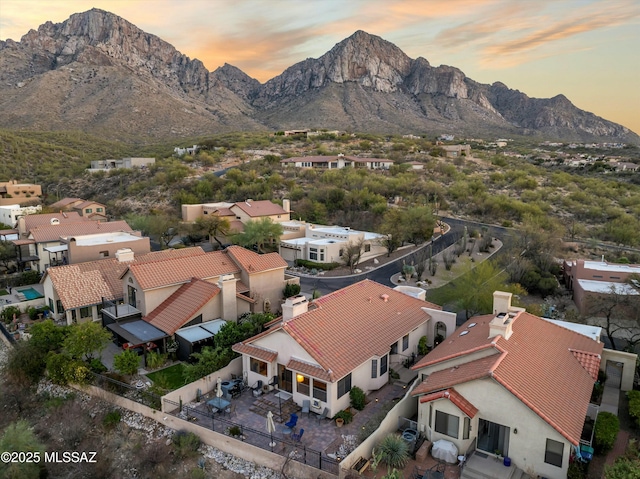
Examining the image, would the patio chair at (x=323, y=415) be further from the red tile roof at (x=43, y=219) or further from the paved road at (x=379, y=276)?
the red tile roof at (x=43, y=219)

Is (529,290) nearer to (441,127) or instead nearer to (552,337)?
(552,337)

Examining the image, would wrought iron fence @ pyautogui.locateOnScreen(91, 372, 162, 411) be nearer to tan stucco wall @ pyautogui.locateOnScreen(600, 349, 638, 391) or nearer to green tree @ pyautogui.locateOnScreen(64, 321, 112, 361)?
green tree @ pyautogui.locateOnScreen(64, 321, 112, 361)

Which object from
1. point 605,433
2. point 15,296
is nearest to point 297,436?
point 605,433

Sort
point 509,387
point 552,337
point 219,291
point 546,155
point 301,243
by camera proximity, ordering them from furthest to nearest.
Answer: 1. point 546,155
2. point 301,243
3. point 219,291
4. point 552,337
5. point 509,387

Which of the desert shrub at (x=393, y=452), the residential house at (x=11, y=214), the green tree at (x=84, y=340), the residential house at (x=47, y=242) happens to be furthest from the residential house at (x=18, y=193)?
the desert shrub at (x=393, y=452)

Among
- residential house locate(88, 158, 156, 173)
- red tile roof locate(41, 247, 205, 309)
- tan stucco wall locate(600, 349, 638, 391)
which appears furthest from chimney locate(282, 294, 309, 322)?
residential house locate(88, 158, 156, 173)

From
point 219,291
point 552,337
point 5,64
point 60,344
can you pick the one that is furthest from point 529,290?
point 5,64
